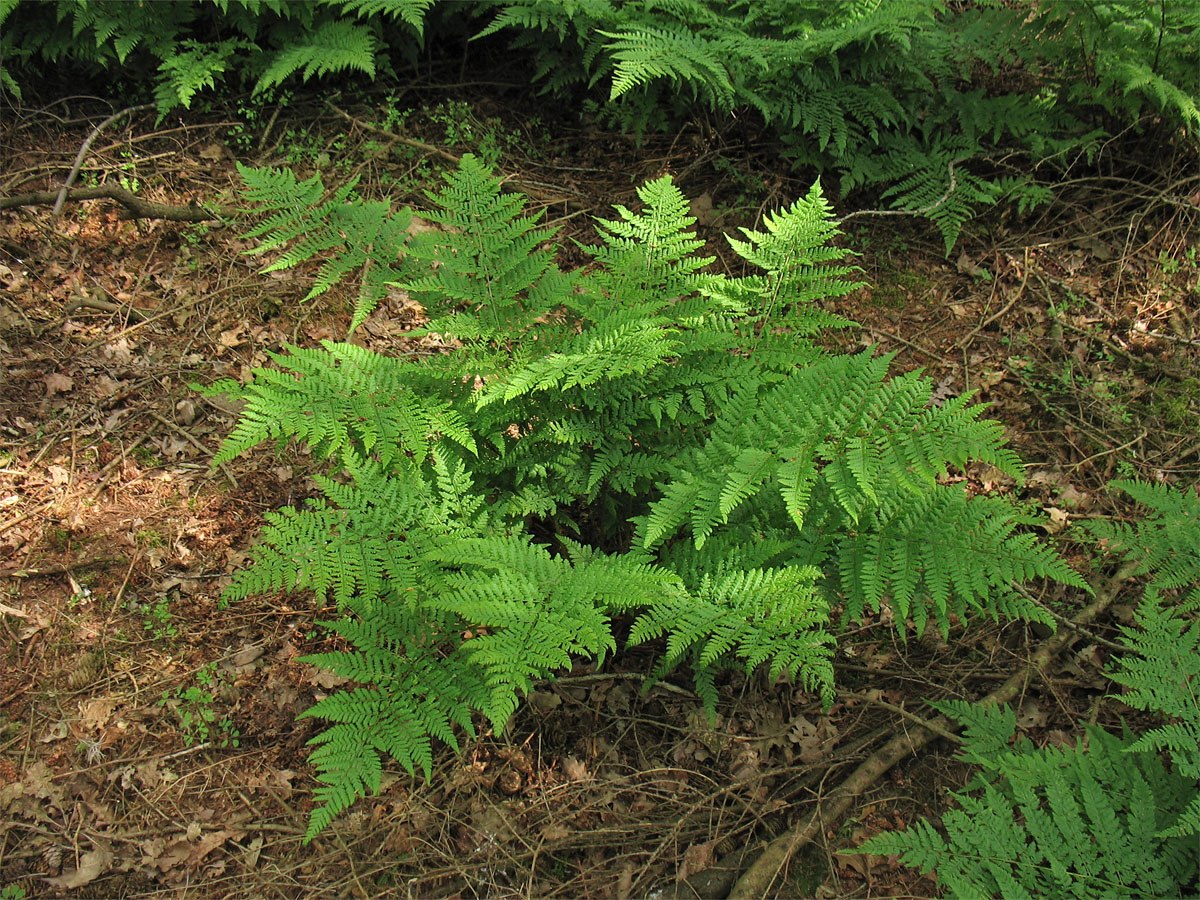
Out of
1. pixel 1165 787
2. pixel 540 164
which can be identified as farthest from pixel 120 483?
pixel 1165 787

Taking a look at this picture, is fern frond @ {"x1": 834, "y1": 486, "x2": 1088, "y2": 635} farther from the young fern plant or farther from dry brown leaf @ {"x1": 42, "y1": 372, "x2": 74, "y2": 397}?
dry brown leaf @ {"x1": 42, "y1": 372, "x2": 74, "y2": 397}

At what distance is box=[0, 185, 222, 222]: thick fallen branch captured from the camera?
4.33 meters

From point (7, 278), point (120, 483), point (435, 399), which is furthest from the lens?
point (7, 278)

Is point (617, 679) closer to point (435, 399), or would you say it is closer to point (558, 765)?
point (558, 765)

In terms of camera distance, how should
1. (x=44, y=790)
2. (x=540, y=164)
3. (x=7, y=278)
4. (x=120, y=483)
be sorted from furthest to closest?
(x=540, y=164) → (x=7, y=278) → (x=120, y=483) → (x=44, y=790)

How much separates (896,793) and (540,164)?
395 centimetres

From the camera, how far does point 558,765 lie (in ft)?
10.1

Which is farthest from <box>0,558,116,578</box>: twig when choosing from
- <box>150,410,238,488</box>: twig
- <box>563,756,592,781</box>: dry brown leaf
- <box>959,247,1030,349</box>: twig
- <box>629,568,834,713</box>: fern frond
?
<box>959,247,1030,349</box>: twig

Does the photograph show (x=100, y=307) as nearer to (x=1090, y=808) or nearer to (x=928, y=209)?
(x=928, y=209)

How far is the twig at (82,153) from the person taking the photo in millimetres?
4383

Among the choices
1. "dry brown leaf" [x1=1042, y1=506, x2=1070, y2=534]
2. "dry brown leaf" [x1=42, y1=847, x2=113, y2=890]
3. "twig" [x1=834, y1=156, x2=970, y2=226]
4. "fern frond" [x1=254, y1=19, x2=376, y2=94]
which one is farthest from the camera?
"fern frond" [x1=254, y1=19, x2=376, y2=94]

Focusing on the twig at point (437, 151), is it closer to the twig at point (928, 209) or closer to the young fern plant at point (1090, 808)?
the twig at point (928, 209)

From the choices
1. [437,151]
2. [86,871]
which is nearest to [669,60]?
[437,151]

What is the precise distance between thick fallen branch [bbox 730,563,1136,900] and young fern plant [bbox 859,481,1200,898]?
21cm
